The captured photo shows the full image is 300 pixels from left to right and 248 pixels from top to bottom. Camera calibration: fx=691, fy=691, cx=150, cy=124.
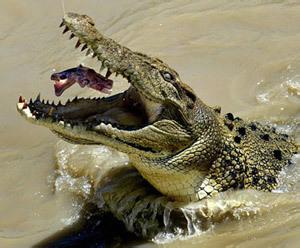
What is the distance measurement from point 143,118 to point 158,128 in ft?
0.65

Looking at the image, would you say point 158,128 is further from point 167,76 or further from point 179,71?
point 179,71

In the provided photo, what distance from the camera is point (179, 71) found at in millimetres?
6871

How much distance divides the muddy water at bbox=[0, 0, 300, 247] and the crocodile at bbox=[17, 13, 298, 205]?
0.21 m

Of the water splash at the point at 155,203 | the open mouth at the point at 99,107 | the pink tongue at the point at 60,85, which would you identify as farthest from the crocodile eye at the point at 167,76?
the water splash at the point at 155,203

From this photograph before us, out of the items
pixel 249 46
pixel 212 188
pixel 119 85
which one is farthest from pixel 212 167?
pixel 249 46

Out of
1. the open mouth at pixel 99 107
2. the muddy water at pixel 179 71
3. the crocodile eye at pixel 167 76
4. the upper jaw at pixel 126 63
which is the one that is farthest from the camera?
the muddy water at pixel 179 71

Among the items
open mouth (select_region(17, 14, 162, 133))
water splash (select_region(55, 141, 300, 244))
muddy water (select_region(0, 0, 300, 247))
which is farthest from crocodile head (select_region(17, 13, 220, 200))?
muddy water (select_region(0, 0, 300, 247))

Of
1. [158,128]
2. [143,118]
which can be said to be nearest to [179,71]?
[143,118]

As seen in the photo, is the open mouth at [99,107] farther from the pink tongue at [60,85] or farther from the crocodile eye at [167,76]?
the crocodile eye at [167,76]

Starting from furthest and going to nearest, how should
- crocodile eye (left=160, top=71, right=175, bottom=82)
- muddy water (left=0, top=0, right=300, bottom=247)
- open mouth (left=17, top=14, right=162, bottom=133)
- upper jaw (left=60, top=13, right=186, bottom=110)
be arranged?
muddy water (left=0, top=0, right=300, bottom=247) < crocodile eye (left=160, top=71, right=175, bottom=82) < open mouth (left=17, top=14, right=162, bottom=133) < upper jaw (left=60, top=13, right=186, bottom=110)

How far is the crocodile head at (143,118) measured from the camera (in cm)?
430

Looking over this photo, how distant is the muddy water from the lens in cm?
467

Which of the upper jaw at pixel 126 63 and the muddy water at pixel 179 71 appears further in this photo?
the muddy water at pixel 179 71

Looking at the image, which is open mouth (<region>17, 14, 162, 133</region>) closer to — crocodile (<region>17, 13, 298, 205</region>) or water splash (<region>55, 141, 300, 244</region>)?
crocodile (<region>17, 13, 298, 205</region>)
